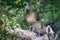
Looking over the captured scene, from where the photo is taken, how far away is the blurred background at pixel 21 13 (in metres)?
4.13

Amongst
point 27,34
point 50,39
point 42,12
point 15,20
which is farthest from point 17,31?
point 42,12

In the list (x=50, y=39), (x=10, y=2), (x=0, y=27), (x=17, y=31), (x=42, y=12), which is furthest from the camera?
(x=10, y=2)

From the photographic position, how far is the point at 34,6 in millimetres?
4633

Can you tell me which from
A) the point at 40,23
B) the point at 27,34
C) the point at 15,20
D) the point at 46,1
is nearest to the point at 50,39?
the point at 27,34

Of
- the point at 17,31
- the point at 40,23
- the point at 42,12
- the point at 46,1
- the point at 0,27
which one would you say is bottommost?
the point at 17,31

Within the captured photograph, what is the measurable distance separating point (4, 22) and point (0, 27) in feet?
0.42

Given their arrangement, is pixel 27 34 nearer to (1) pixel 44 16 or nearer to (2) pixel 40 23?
(2) pixel 40 23

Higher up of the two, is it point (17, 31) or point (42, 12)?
point (42, 12)

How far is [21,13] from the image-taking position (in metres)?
4.45

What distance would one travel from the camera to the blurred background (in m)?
4.13

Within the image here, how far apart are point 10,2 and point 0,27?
2.93ft

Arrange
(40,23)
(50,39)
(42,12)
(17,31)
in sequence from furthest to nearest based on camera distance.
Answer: (42,12) → (40,23) → (17,31) → (50,39)

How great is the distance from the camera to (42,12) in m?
4.54

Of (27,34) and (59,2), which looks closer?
(27,34)
